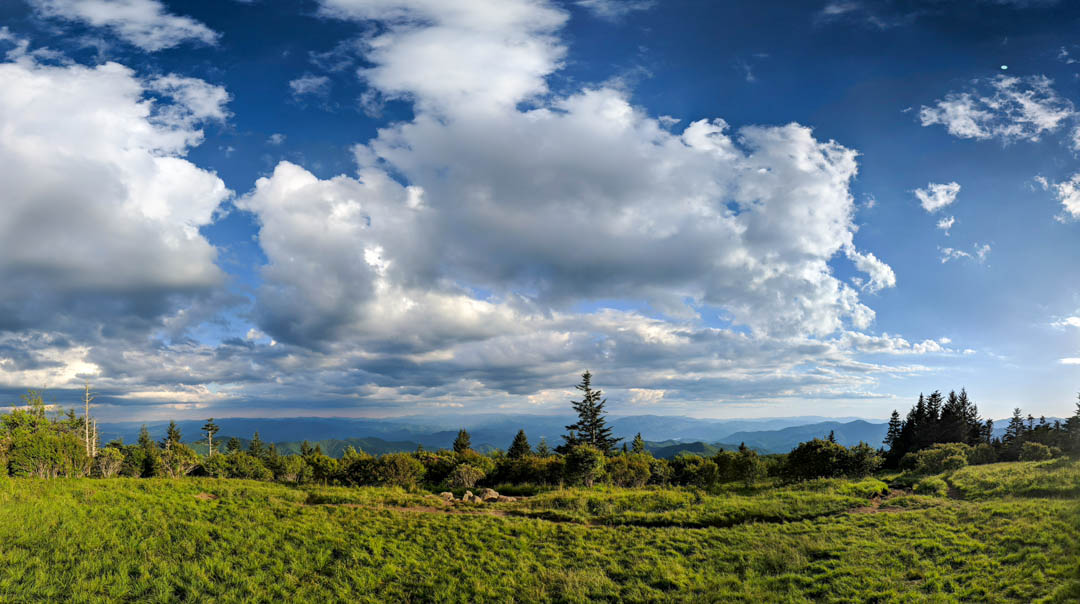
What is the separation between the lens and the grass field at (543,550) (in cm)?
1295

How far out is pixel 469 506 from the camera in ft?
90.6

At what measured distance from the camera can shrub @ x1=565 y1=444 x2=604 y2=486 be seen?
40.5 metres

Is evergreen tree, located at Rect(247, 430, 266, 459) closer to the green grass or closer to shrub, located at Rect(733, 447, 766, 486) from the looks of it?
shrub, located at Rect(733, 447, 766, 486)

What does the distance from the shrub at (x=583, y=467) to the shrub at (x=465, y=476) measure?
8.48 metres

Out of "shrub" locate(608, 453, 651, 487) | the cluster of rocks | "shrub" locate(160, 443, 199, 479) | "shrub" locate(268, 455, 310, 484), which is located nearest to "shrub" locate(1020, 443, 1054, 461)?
"shrub" locate(608, 453, 651, 487)

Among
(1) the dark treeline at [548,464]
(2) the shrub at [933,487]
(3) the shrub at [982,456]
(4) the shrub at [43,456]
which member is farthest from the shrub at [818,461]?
(4) the shrub at [43,456]

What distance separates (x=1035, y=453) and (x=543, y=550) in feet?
176

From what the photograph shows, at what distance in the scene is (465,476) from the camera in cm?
4153

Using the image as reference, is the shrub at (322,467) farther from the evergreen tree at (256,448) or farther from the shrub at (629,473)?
the evergreen tree at (256,448)

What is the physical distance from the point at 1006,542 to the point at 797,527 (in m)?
6.83

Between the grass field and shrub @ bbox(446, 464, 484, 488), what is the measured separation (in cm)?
1664

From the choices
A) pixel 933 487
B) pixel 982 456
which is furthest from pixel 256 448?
pixel 982 456

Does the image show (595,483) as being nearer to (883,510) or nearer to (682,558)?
(883,510)

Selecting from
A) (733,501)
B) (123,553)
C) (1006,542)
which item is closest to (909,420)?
(733,501)
